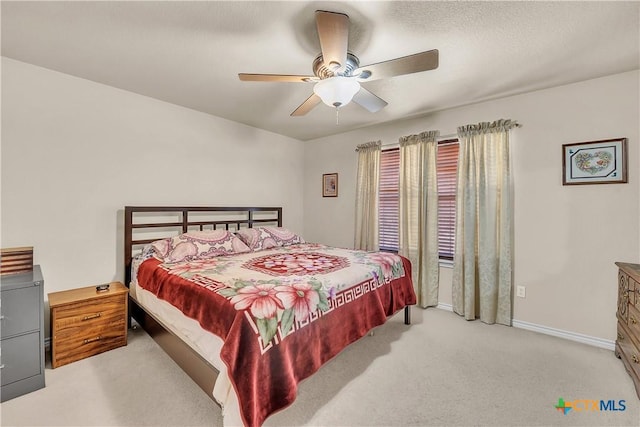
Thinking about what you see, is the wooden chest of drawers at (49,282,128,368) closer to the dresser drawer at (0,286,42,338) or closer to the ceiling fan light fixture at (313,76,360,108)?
the dresser drawer at (0,286,42,338)

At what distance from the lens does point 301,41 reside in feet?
6.55

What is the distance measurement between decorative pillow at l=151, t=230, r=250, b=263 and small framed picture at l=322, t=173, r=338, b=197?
1949 millimetres

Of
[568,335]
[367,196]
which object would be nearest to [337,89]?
[367,196]

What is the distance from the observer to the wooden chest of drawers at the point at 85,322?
217cm

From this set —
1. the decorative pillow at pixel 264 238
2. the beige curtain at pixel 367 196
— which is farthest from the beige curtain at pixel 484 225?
the decorative pillow at pixel 264 238

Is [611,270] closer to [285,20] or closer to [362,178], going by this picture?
[362,178]

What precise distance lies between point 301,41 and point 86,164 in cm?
238

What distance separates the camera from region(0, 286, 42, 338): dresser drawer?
1.84 metres

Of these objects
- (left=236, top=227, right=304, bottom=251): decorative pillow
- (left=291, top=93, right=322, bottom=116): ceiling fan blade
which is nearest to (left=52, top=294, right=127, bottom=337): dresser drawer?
(left=236, top=227, right=304, bottom=251): decorative pillow

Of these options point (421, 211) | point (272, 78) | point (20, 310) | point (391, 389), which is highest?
point (272, 78)

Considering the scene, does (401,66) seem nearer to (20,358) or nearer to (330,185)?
(330,185)

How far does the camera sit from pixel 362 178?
416 cm

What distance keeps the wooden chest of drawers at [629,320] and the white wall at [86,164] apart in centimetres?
420

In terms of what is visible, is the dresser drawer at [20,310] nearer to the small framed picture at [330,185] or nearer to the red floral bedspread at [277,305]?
the red floral bedspread at [277,305]
